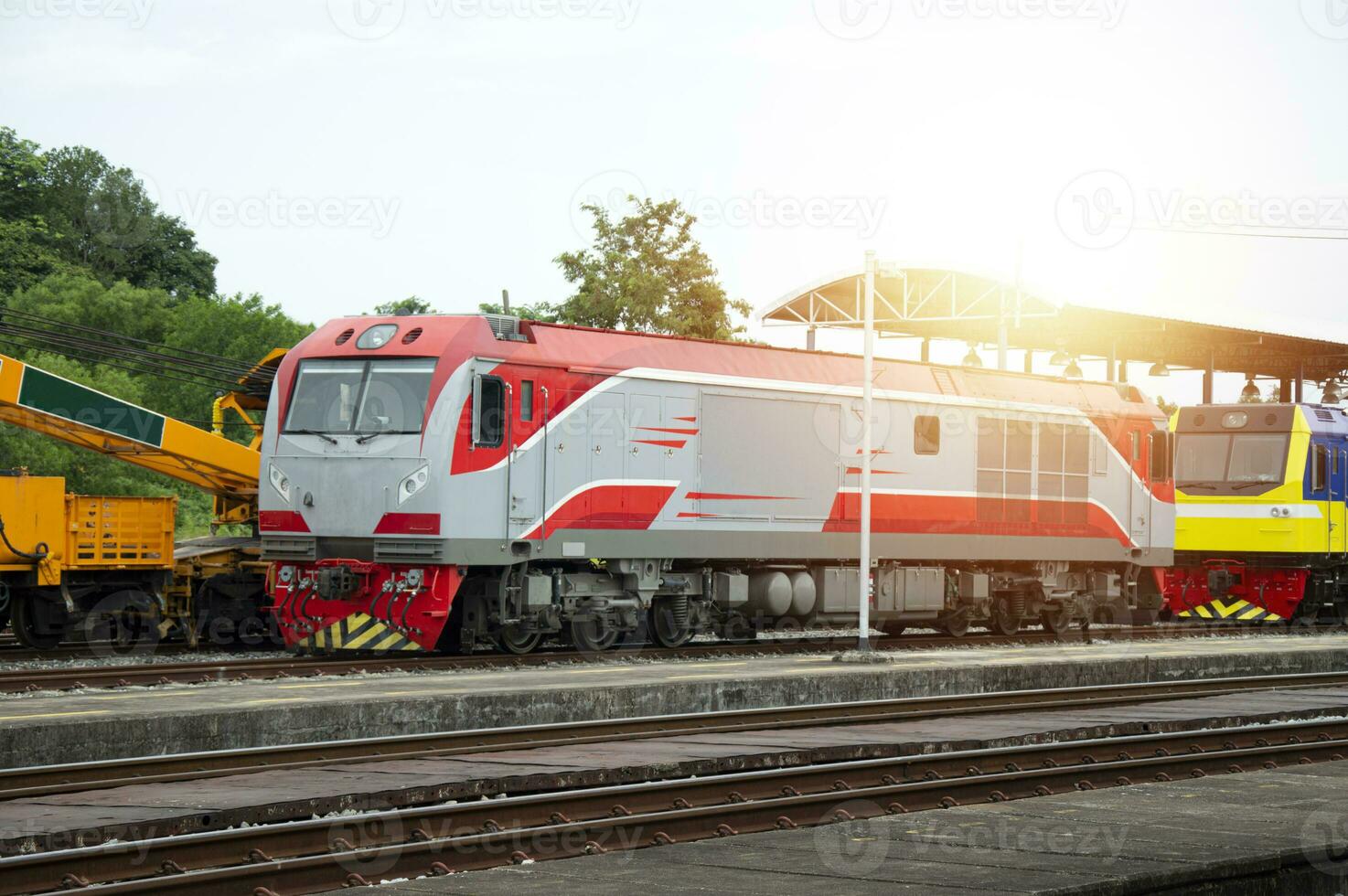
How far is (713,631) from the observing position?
23.3 meters

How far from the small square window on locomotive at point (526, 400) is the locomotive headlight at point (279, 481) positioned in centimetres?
301

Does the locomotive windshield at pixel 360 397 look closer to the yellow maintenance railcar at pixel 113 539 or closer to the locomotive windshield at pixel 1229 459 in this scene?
the yellow maintenance railcar at pixel 113 539

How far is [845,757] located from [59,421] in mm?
13356

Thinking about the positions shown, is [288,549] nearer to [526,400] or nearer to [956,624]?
[526,400]

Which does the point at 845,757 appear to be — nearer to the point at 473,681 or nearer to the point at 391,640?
the point at 473,681

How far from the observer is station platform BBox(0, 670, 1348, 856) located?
9.20 m

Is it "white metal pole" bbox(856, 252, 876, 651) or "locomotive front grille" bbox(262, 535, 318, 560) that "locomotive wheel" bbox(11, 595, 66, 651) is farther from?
"white metal pole" bbox(856, 252, 876, 651)

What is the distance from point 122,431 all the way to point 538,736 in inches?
442

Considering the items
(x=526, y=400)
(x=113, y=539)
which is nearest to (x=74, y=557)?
(x=113, y=539)

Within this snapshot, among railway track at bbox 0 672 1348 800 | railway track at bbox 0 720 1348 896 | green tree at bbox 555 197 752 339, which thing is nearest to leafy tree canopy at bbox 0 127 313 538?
green tree at bbox 555 197 752 339

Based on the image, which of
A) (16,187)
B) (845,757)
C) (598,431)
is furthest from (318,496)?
(16,187)

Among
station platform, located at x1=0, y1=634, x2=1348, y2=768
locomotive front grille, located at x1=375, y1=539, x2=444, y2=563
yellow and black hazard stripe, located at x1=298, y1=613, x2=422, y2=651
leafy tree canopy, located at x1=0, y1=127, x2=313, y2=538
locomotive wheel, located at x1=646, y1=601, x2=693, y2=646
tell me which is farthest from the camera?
leafy tree canopy, located at x1=0, y1=127, x2=313, y2=538

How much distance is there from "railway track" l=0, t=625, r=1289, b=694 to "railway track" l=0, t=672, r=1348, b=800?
436 cm

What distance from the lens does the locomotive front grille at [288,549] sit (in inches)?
767
